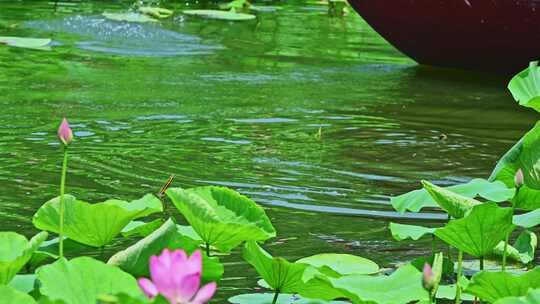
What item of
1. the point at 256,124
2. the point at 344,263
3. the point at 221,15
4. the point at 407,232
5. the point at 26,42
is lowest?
the point at 221,15

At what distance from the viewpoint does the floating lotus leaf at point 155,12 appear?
6.46 metres

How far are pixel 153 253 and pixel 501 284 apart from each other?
37 centimetres

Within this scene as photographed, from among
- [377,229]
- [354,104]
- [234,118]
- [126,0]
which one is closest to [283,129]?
[234,118]

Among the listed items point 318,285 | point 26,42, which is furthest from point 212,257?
point 26,42

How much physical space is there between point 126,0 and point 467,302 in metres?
5.69

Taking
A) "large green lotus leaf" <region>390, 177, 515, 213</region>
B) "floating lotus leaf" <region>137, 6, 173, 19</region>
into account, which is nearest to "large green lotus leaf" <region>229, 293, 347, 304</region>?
"large green lotus leaf" <region>390, 177, 515, 213</region>

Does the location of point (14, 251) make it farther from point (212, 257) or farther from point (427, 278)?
point (427, 278)

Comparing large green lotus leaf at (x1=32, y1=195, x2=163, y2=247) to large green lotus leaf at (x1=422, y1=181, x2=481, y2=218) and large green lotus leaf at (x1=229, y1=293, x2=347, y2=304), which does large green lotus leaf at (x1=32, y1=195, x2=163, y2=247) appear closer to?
large green lotus leaf at (x1=229, y1=293, x2=347, y2=304)

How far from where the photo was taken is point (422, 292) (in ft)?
4.52

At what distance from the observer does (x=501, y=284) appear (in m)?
1.39

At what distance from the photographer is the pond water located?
2.55 m

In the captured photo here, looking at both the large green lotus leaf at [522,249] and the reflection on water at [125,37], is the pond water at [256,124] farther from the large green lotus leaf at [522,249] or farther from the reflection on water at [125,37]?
the large green lotus leaf at [522,249]

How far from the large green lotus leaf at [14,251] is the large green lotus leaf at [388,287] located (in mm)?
301

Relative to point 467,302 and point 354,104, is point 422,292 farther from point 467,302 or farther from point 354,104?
point 354,104
